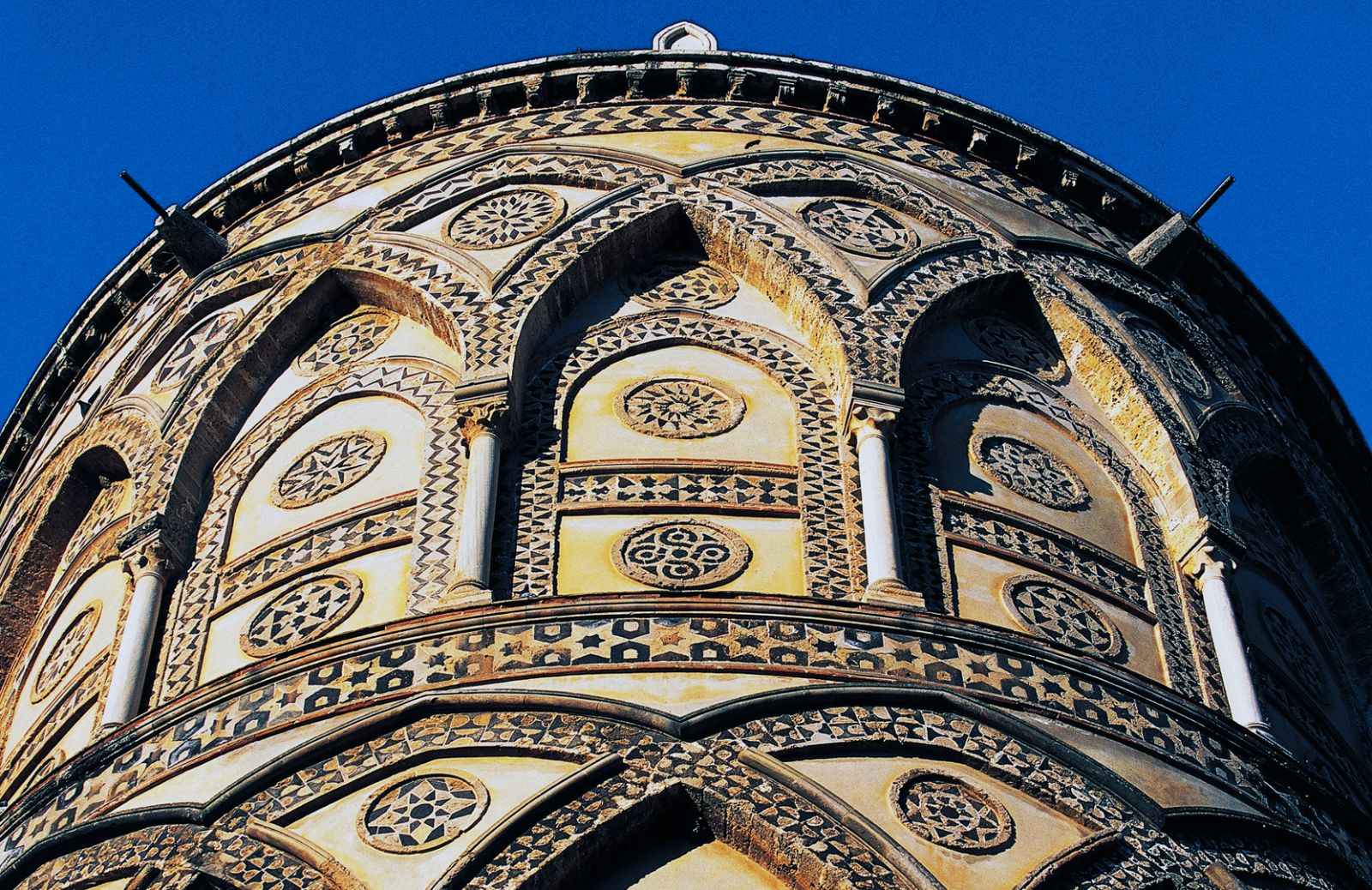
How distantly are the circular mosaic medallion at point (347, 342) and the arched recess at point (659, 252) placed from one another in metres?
0.84

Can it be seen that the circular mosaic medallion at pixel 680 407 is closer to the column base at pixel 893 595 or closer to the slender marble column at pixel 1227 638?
the column base at pixel 893 595

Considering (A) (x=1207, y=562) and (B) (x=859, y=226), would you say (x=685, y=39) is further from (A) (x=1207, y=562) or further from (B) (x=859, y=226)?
(A) (x=1207, y=562)

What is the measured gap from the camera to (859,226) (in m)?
15.7

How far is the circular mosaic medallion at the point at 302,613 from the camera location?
13.4 metres

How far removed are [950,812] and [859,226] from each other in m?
4.76

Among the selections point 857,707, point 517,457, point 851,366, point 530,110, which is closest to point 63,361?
point 530,110

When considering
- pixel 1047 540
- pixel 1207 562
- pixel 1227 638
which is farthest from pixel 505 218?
pixel 1227 638

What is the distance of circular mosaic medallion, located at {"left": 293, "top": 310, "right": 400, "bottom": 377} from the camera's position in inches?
603

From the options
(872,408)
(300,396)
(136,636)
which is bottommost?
(136,636)

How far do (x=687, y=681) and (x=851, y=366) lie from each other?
270 centimetres

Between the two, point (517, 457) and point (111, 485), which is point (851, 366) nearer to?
point (517, 457)

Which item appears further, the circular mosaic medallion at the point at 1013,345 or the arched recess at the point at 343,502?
the circular mosaic medallion at the point at 1013,345

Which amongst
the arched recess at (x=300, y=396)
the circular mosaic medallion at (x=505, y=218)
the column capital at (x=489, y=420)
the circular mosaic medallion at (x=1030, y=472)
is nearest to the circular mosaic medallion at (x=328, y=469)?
the arched recess at (x=300, y=396)

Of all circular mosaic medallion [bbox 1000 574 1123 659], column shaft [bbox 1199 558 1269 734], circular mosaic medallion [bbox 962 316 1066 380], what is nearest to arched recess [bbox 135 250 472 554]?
circular mosaic medallion [bbox 962 316 1066 380]
